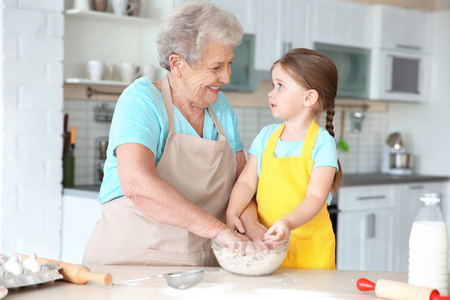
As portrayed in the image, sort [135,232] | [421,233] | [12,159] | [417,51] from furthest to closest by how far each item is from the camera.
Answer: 1. [417,51]
2. [12,159]
3. [135,232]
4. [421,233]

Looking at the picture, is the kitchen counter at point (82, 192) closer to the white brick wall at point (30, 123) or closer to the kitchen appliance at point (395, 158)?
the white brick wall at point (30, 123)

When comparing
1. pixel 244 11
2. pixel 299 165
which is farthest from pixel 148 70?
pixel 299 165

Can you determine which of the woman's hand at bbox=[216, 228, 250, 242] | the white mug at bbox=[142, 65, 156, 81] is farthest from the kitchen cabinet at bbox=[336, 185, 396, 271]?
the woman's hand at bbox=[216, 228, 250, 242]

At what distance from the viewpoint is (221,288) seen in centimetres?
149

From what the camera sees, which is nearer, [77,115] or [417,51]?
[77,115]

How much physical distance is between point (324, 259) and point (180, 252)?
44cm

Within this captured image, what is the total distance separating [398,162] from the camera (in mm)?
4918

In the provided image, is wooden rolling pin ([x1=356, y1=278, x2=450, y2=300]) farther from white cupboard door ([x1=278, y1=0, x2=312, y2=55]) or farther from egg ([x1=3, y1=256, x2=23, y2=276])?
white cupboard door ([x1=278, y1=0, x2=312, y2=55])

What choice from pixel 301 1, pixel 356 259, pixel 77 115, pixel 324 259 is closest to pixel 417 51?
pixel 301 1

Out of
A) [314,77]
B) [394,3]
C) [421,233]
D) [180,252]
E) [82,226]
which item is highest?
[394,3]

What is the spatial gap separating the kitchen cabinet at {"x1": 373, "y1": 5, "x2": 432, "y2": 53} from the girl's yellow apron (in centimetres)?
291

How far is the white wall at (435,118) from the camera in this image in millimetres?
4887

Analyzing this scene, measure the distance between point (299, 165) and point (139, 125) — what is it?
0.51 metres

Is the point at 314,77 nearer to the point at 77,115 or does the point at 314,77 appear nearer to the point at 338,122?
the point at 77,115
